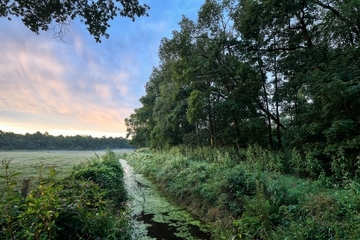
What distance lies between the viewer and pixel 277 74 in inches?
607

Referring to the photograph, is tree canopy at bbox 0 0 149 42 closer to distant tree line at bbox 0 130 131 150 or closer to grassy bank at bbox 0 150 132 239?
grassy bank at bbox 0 150 132 239

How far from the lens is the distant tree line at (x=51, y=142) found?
3432 centimetres

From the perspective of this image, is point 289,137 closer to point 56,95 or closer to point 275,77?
point 275,77

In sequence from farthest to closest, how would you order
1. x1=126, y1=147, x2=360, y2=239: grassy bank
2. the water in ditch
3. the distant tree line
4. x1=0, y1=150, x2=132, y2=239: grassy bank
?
the distant tree line < the water in ditch < x1=126, y1=147, x2=360, y2=239: grassy bank < x1=0, y1=150, x2=132, y2=239: grassy bank

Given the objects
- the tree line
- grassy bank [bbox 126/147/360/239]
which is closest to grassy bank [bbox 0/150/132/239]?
grassy bank [bbox 126/147/360/239]

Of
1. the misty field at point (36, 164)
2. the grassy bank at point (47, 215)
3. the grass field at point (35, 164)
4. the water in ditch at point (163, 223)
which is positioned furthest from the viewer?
the grass field at point (35, 164)

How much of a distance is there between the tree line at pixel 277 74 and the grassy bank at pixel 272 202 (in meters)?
1.38

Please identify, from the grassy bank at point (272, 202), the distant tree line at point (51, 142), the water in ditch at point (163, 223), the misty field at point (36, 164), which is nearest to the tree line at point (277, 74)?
the grassy bank at point (272, 202)

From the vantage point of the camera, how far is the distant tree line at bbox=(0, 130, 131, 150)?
34.3m

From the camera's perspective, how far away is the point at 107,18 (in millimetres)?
5051

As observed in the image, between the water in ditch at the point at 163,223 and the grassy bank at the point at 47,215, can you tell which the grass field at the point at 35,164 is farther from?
the water in ditch at the point at 163,223

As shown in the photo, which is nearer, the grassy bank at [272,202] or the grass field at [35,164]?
the grassy bank at [272,202]

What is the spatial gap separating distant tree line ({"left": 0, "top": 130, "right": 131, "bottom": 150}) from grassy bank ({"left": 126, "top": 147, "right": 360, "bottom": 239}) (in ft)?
120

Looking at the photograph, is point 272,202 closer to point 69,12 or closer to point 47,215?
point 47,215
